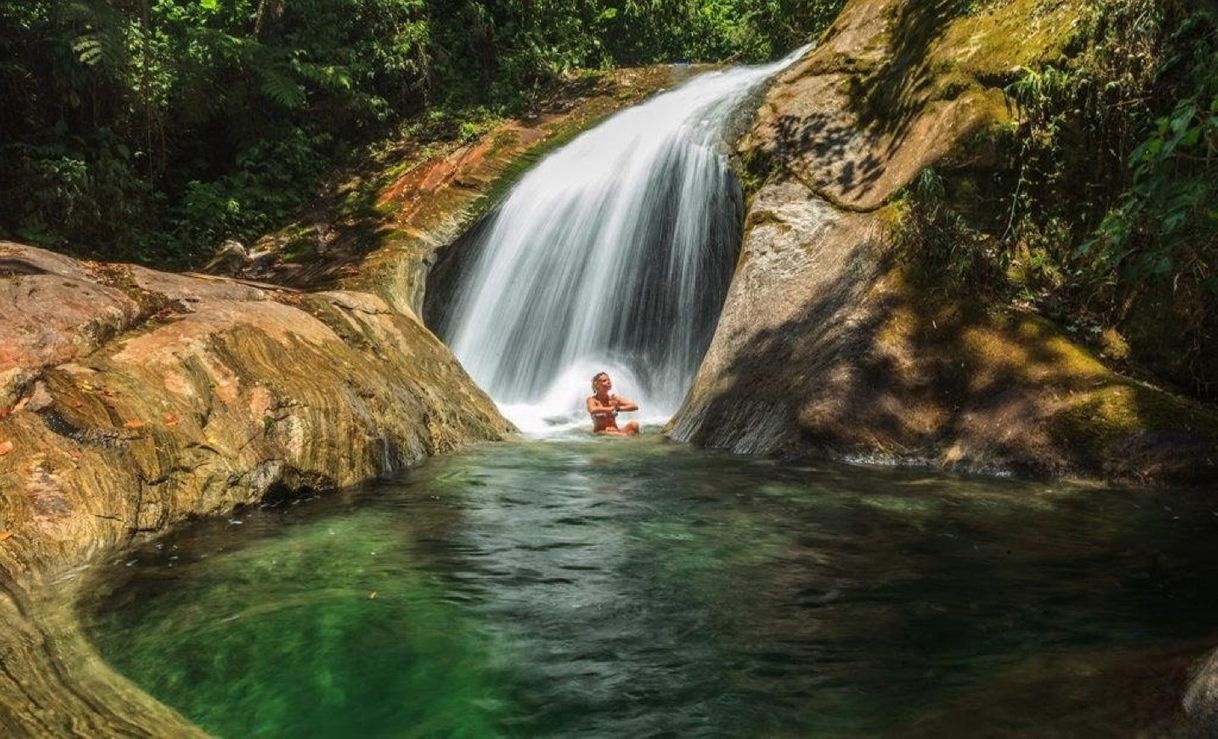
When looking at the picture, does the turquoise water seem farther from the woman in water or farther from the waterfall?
the waterfall

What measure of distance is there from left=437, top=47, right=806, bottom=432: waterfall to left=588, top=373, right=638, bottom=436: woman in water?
1.04 metres

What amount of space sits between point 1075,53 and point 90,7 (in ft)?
43.5

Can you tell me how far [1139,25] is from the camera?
6820 mm

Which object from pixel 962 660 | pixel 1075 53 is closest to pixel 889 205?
pixel 1075 53

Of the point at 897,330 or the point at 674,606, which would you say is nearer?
the point at 674,606

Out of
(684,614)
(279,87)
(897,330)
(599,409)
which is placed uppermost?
(279,87)

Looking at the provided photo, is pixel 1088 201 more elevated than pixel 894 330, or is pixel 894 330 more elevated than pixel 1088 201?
pixel 1088 201

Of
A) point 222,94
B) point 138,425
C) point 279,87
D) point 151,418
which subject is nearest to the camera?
point 138,425

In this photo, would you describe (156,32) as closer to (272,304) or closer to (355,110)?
(355,110)

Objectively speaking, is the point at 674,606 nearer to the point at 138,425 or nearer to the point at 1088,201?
the point at 138,425

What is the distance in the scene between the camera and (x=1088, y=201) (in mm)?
7285

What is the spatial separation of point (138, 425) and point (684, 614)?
12.0ft

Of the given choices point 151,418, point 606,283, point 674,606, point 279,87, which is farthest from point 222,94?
point 674,606

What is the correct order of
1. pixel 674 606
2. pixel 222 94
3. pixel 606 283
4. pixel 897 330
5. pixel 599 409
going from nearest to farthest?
pixel 674 606 < pixel 897 330 < pixel 599 409 < pixel 606 283 < pixel 222 94
